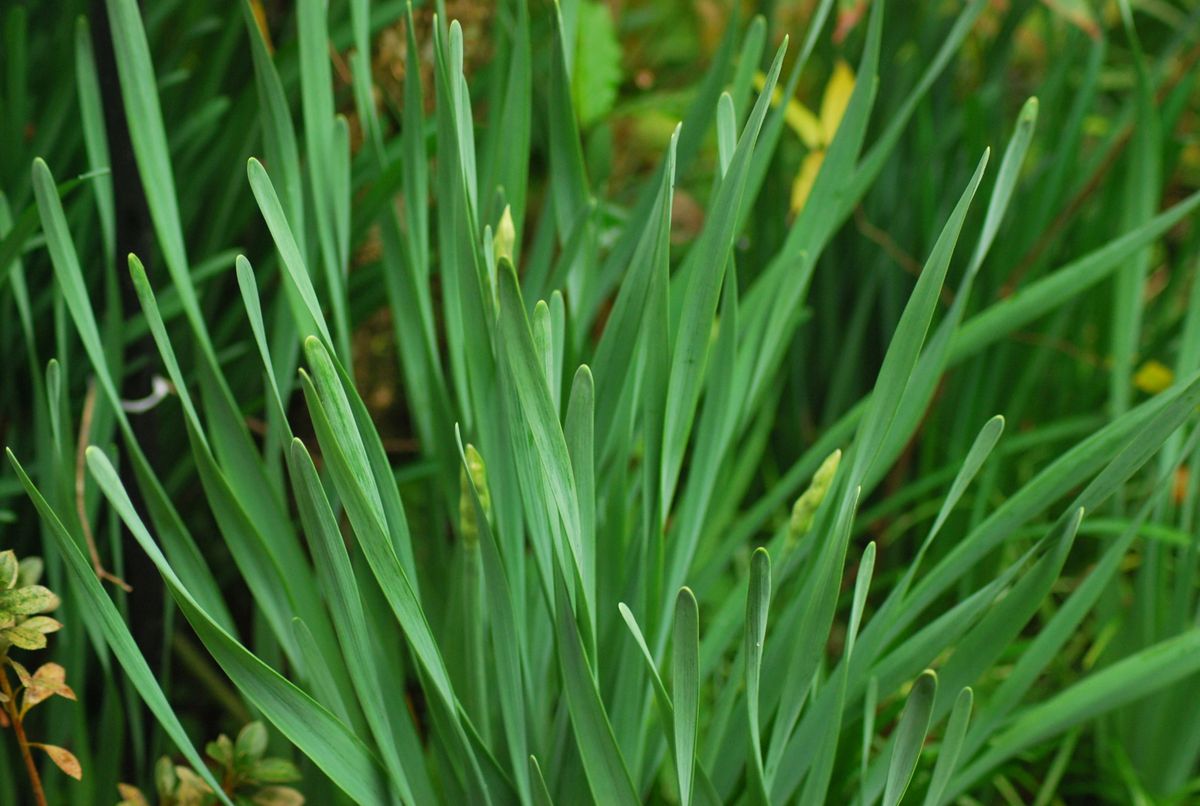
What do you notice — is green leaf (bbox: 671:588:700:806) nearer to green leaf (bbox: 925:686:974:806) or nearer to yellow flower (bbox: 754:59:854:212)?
green leaf (bbox: 925:686:974:806)

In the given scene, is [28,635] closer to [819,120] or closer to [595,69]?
[595,69]

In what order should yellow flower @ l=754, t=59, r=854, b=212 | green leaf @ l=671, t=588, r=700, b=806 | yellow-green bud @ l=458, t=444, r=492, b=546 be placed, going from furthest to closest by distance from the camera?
yellow flower @ l=754, t=59, r=854, b=212 → yellow-green bud @ l=458, t=444, r=492, b=546 → green leaf @ l=671, t=588, r=700, b=806

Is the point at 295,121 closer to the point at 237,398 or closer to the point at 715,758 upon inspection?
the point at 237,398

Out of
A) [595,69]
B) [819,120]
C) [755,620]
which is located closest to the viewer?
[755,620]

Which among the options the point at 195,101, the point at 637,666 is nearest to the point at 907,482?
the point at 637,666

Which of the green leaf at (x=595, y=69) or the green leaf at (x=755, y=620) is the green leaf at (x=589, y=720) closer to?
the green leaf at (x=755, y=620)

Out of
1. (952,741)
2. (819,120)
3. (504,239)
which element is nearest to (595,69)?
(819,120)

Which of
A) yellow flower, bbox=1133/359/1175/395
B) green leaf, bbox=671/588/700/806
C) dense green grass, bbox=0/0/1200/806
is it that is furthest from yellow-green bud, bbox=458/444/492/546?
yellow flower, bbox=1133/359/1175/395

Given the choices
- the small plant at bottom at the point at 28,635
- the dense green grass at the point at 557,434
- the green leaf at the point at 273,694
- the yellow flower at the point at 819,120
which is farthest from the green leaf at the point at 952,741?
the yellow flower at the point at 819,120
